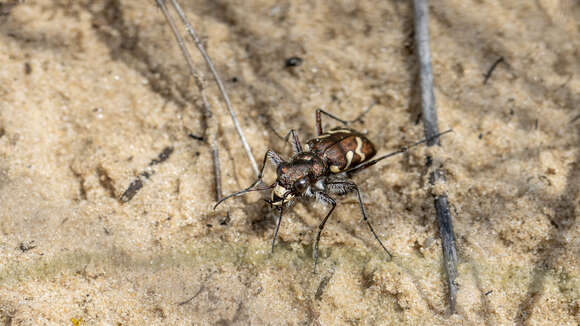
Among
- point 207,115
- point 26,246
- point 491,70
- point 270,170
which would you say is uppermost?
point 491,70

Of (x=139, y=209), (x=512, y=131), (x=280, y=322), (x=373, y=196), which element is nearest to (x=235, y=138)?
(x=139, y=209)

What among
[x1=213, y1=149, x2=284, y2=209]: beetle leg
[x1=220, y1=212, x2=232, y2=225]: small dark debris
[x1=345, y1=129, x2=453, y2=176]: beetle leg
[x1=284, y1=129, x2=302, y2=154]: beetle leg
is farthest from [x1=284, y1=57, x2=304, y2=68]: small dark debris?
[x1=220, y1=212, x2=232, y2=225]: small dark debris

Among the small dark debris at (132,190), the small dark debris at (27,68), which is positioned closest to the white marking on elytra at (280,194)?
the small dark debris at (132,190)

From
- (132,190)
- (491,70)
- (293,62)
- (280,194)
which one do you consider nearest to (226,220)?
(280,194)

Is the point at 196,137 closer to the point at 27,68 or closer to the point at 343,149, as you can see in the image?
the point at 343,149

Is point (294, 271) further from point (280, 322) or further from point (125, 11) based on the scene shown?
point (125, 11)

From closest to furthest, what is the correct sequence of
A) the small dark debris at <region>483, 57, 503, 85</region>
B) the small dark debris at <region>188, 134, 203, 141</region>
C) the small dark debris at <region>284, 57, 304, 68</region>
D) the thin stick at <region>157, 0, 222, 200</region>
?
the thin stick at <region>157, 0, 222, 200</region> < the small dark debris at <region>188, 134, 203, 141</region> < the small dark debris at <region>483, 57, 503, 85</region> < the small dark debris at <region>284, 57, 304, 68</region>

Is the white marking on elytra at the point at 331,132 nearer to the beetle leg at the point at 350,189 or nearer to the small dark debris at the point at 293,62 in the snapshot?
the beetle leg at the point at 350,189

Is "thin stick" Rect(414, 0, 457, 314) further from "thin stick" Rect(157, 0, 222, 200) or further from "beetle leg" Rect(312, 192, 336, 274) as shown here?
"thin stick" Rect(157, 0, 222, 200)
